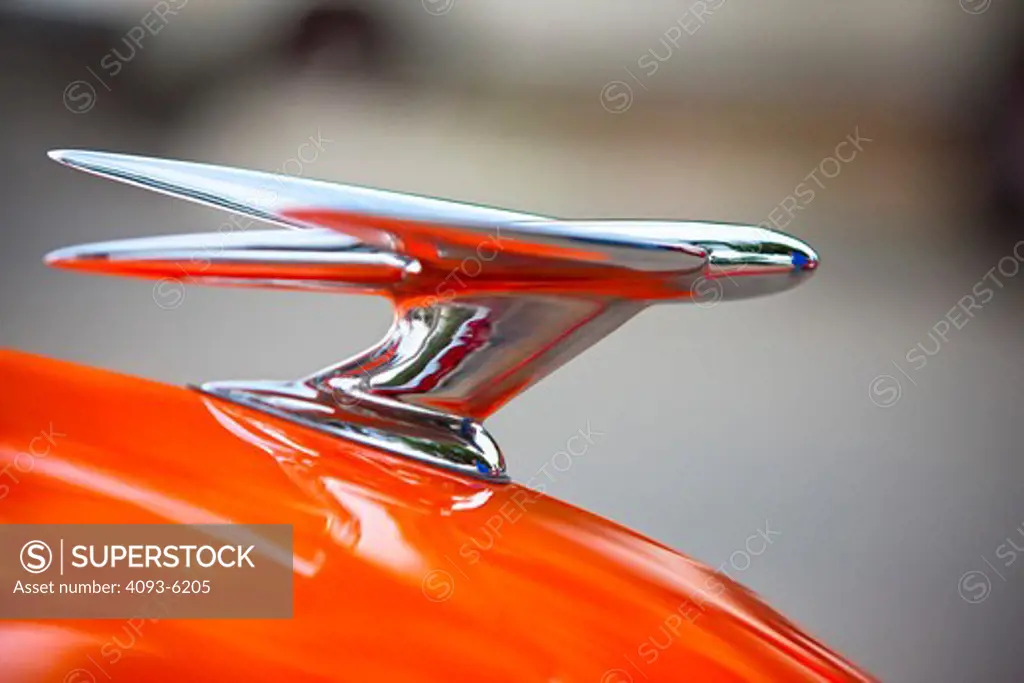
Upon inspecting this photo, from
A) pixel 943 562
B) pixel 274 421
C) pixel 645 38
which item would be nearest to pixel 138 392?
pixel 274 421

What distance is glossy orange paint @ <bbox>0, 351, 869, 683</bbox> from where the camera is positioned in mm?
343

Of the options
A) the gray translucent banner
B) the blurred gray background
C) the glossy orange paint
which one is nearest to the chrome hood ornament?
the glossy orange paint

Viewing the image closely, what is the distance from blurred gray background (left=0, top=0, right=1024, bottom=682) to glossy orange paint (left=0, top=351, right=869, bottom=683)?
1.15 metres

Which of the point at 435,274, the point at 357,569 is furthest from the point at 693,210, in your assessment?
the point at 357,569

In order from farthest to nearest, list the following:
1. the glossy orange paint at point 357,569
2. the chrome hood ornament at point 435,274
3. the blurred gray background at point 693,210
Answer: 1. the blurred gray background at point 693,210
2. the chrome hood ornament at point 435,274
3. the glossy orange paint at point 357,569

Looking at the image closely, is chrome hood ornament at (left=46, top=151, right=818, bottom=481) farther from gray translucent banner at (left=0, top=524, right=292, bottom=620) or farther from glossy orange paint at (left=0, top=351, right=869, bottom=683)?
gray translucent banner at (left=0, top=524, right=292, bottom=620)

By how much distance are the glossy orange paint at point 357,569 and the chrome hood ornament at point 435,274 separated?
3 cm

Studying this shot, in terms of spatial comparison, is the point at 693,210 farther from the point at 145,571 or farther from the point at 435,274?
the point at 145,571

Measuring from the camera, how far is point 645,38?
3371mm

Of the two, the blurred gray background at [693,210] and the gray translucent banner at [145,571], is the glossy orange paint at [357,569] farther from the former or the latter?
the blurred gray background at [693,210]

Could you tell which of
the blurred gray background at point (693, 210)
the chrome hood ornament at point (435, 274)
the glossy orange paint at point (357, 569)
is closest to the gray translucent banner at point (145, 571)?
the glossy orange paint at point (357, 569)

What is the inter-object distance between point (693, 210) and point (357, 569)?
9.92ft

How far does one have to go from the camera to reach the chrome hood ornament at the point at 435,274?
46 centimetres

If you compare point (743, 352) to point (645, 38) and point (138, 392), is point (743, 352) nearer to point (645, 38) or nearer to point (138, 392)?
point (645, 38)
